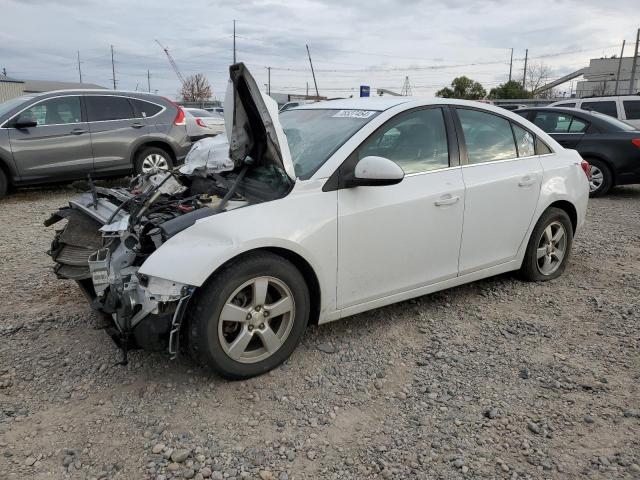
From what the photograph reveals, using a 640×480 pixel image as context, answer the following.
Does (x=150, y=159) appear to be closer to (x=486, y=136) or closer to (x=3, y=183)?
(x=3, y=183)

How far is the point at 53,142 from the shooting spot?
8148 mm

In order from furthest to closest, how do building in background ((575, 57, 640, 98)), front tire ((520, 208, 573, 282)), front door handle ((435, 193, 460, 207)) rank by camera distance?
Answer: building in background ((575, 57, 640, 98)), front tire ((520, 208, 573, 282)), front door handle ((435, 193, 460, 207))

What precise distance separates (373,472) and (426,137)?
7.68 ft

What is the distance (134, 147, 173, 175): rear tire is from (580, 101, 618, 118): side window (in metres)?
9.61

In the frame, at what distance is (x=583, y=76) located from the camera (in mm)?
70125

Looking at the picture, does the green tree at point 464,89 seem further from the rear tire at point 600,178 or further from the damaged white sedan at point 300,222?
the damaged white sedan at point 300,222

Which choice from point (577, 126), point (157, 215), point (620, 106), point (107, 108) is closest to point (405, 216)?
point (157, 215)

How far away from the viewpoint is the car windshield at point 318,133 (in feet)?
11.0

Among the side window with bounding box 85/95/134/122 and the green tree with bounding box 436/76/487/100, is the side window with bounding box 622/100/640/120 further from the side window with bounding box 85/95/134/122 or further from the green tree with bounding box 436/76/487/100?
the green tree with bounding box 436/76/487/100

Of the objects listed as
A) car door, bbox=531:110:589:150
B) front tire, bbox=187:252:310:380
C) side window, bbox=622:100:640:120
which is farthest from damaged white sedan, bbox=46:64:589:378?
side window, bbox=622:100:640:120

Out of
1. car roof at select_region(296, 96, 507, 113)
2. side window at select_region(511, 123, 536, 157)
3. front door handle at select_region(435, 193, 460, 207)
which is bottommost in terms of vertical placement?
front door handle at select_region(435, 193, 460, 207)

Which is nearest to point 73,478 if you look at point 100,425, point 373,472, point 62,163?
point 100,425

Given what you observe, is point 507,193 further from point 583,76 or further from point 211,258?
point 583,76

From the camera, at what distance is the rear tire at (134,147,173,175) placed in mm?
8977
